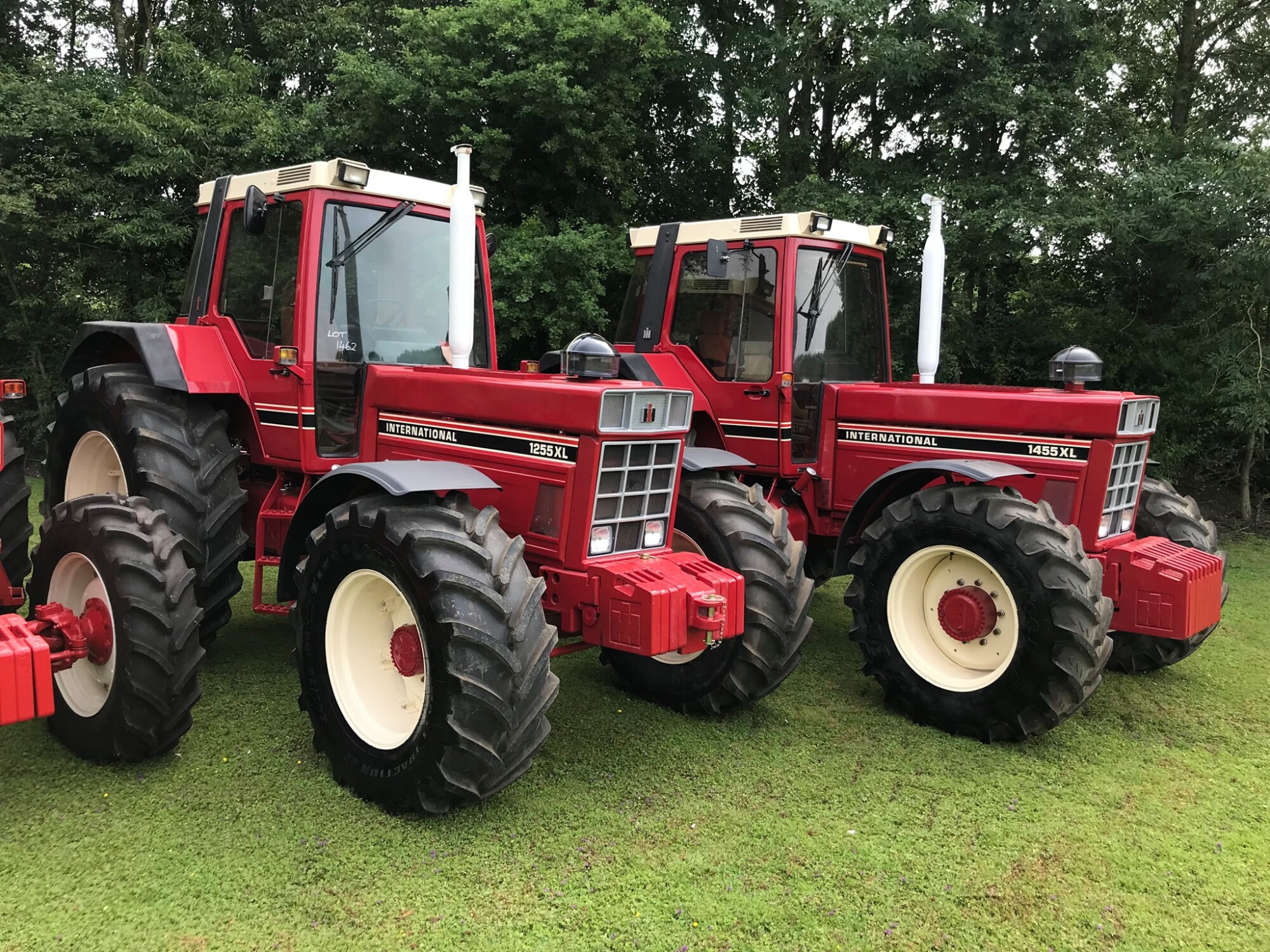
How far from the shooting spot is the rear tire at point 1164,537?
4949mm

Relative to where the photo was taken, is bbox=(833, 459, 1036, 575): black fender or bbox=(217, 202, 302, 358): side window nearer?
bbox=(833, 459, 1036, 575): black fender

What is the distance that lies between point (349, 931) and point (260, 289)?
3.15m

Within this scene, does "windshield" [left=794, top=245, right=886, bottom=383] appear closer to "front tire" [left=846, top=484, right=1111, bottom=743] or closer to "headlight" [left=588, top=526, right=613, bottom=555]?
"front tire" [left=846, top=484, right=1111, bottom=743]

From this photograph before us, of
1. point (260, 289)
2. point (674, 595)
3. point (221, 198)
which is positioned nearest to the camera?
point (674, 595)

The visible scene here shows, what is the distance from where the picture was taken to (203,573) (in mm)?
4332

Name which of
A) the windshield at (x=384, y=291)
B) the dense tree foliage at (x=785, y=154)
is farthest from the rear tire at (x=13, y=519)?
the dense tree foliage at (x=785, y=154)

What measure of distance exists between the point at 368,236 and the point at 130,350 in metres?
1.72

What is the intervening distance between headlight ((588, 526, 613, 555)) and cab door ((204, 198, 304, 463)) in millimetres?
1643

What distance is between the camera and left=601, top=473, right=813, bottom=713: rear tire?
13.5 ft

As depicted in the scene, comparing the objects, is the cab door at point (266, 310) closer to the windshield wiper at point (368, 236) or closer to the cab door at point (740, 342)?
the windshield wiper at point (368, 236)

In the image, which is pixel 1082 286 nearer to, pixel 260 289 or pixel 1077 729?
pixel 1077 729

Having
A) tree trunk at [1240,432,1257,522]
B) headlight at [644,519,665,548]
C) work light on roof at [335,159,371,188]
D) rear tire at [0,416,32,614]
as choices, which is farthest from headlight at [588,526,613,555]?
tree trunk at [1240,432,1257,522]

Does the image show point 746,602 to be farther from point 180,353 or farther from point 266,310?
point 180,353

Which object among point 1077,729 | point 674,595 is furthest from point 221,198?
point 1077,729
